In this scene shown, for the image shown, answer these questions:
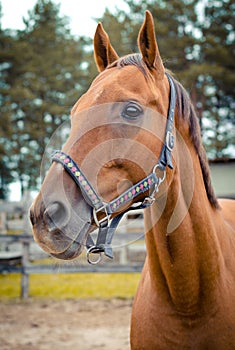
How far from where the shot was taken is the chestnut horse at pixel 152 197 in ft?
4.83

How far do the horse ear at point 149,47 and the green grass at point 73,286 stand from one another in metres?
5.40

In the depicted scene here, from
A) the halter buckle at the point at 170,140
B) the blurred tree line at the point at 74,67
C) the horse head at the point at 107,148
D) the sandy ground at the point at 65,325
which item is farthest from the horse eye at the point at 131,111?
the blurred tree line at the point at 74,67

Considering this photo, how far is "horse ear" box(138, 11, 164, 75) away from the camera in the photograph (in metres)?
1.75

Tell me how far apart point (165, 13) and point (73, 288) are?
15.4 metres

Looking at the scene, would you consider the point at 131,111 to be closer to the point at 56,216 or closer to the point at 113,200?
the point at 113,200

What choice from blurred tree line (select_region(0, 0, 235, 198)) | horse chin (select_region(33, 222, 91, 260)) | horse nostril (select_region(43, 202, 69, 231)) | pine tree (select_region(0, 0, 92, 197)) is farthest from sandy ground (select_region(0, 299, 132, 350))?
pine tree (select_region(0, 0, 92, 197))

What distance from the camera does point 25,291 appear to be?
267 inches

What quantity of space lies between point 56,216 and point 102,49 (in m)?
1.06

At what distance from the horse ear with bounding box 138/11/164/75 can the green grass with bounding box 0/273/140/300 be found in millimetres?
5397

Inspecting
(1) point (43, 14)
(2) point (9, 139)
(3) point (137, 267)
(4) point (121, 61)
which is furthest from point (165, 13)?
(4) point (121, 61)

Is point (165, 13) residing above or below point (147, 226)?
above

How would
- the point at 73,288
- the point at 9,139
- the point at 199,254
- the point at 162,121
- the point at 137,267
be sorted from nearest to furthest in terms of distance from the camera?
the point at 162,121, the point at 199,254, the point at 137,267, the point at 73,288, the point at 9,139

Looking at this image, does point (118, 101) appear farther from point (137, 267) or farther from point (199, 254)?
point (137, 267)

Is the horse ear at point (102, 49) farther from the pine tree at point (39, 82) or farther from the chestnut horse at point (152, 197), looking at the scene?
the pine tree at point (39, 82)
